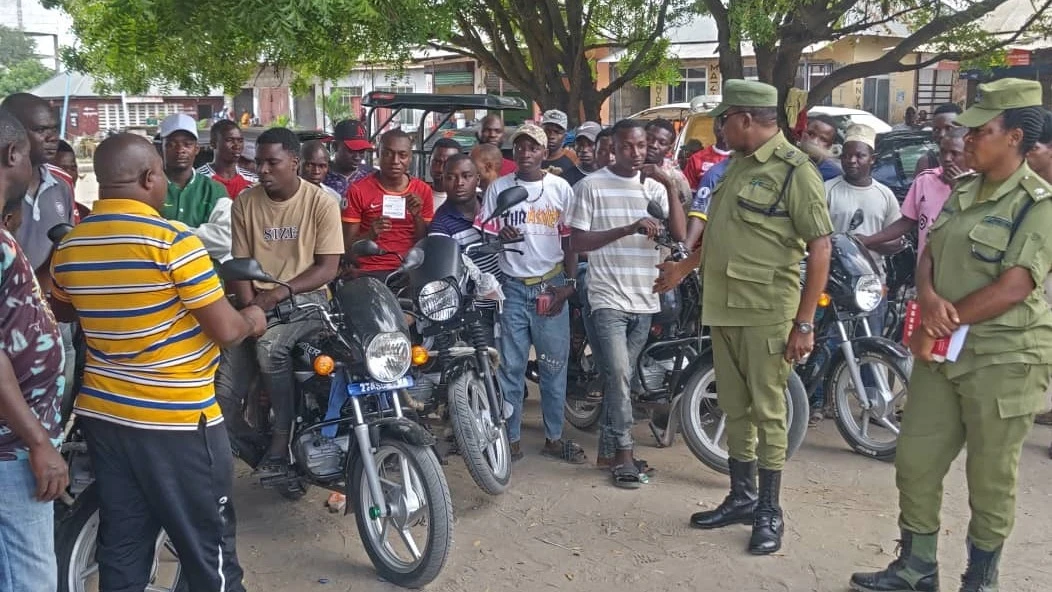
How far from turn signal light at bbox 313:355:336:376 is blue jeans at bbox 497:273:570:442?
56.9 inches

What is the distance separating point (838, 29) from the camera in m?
9.67

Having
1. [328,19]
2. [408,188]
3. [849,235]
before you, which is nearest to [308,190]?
[328,19]

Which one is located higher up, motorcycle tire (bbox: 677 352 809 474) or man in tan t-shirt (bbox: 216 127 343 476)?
man in tan t-shirt (bbox: 216 127 343 476)

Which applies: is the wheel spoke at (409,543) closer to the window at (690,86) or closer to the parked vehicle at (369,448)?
Result: the parked vehicle at (369,448)

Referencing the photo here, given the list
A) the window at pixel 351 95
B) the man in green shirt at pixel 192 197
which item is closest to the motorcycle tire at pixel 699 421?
the man in green shirt at pixel 192 197

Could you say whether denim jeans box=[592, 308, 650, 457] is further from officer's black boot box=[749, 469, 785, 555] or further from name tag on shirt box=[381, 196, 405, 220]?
name tag on shirt box=[381, 196, 405, 220]

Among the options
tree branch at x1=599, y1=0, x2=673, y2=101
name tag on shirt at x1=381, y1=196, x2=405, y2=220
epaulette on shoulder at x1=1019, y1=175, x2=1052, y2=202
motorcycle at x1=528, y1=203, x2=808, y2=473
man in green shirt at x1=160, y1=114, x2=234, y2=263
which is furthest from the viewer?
tree branch at x1=599, y1=0, x2=673, y2=101

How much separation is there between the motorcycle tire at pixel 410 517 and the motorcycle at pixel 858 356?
8.64 feet

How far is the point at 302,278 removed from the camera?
4.23 m

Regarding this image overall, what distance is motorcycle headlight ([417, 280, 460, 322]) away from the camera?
458 cm

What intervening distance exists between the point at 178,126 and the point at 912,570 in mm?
4405

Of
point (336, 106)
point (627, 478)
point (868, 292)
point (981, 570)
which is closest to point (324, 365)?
point (627, 478)

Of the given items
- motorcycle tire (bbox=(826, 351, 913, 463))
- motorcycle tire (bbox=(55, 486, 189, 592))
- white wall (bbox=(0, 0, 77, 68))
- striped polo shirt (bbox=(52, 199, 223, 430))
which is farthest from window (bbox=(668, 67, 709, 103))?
striped polo shirt (bbox=(52, 199, 223, 430))

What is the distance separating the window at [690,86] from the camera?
2780cm
